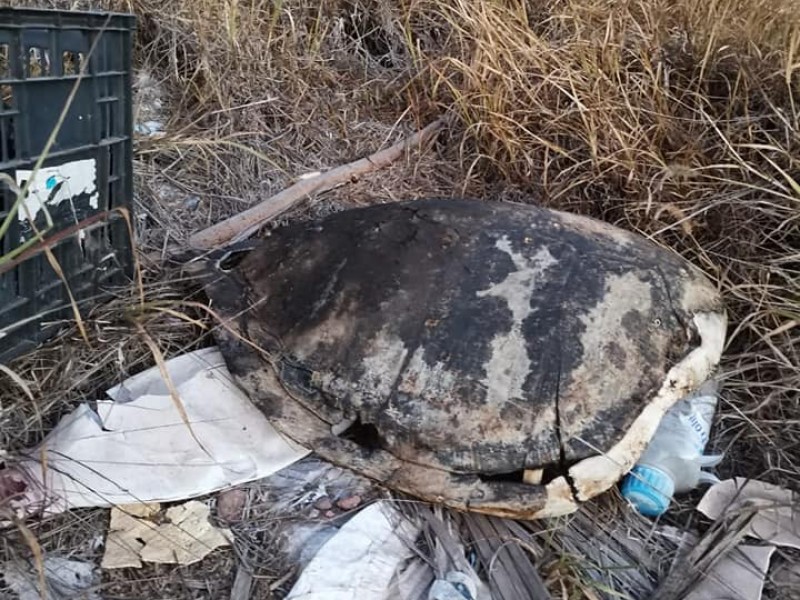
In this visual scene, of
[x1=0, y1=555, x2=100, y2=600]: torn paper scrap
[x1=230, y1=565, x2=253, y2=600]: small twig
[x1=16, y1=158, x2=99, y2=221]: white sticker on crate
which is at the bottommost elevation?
[x1=230, y1=565, x2=253, y2=600]: small twig

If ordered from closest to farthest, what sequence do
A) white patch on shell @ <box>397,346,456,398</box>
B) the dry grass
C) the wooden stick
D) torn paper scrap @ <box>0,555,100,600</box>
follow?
torn paper scrap @ <box>0,555,100,600</box>, white patch on shell @ <box>397,346,456,398</box>, the dry grass, the wooden stick

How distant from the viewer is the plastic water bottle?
1415 millimetres

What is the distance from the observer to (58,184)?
56.1 inches

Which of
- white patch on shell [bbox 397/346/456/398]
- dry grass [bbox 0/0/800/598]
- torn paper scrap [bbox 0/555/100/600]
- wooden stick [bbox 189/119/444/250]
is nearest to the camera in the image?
torn paper scrap [bbox 0/555/100/600]

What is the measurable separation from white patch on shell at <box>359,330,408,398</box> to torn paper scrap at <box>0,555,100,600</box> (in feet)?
2.07

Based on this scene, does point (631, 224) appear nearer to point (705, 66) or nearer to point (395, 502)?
point (705, 66)

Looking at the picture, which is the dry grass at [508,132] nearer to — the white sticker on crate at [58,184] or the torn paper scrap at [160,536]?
the torn paper scrap at [160,536]

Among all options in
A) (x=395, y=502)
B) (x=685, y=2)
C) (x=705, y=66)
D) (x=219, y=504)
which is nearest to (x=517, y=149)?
(x=705, y=66)

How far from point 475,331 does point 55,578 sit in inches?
36.4

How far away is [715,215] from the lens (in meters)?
1.87

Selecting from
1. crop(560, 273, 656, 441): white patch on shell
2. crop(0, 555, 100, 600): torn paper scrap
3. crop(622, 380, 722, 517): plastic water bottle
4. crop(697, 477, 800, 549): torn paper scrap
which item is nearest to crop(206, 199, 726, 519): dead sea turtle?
crop(560, 273, 656, 441): white patch on shell

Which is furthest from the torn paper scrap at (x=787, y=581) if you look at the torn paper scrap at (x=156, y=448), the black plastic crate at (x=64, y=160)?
the black plastic crate at (x=64, y=160)

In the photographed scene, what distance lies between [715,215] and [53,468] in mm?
1768

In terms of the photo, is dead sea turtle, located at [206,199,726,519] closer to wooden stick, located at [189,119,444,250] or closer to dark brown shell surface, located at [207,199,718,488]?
dark brown shell surface, located at [207,199,718,488]
